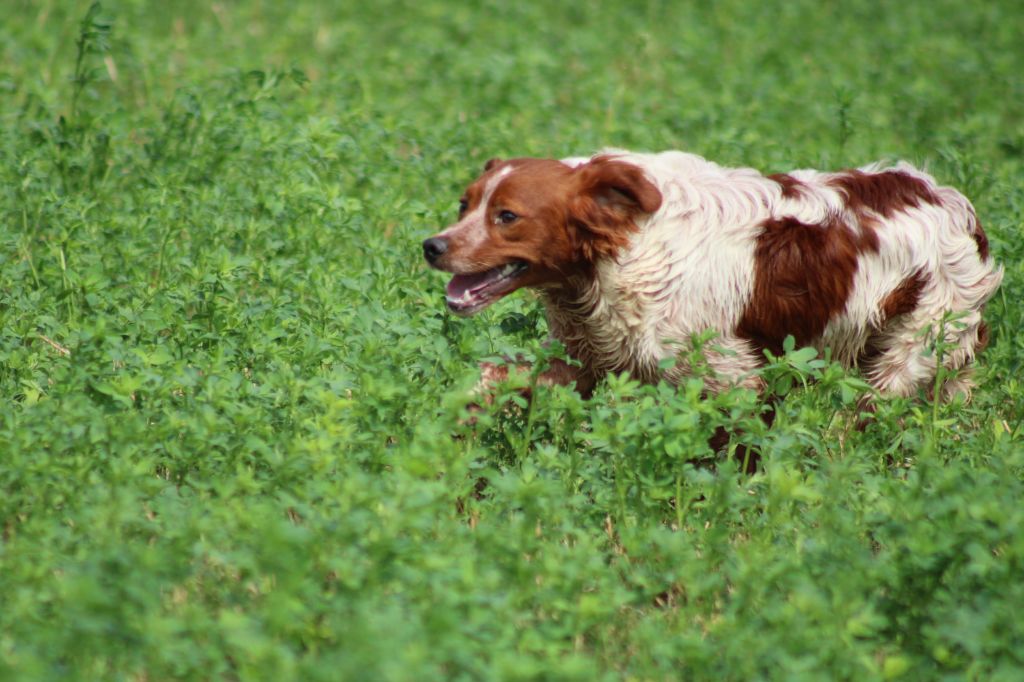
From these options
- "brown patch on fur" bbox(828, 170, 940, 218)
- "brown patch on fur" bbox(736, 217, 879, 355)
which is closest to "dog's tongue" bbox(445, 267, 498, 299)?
"brown patch on fur" bbox(736, 217, 879, 355)

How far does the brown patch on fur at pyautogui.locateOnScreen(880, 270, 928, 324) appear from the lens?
205 inches

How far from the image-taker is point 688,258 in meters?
5.00

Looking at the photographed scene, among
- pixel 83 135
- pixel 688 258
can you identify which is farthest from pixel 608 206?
pixel 83 135

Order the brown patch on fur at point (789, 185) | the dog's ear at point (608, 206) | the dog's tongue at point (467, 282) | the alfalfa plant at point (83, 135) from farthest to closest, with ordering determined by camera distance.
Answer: the alfalfa plant at point (83, 135)
the brown patch on fur at point (789, 185)
the dog's tongue at point (467, 282)
the dog's ear at point (608, 206)

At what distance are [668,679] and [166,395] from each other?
193cm

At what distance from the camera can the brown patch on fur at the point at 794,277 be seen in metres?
5.03

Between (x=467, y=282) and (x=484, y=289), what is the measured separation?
102mm

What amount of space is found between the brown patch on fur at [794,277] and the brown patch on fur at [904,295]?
22 centimetres

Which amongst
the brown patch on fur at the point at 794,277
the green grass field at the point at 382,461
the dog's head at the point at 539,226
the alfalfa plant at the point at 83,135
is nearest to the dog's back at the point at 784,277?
the brown patch on fur at the point at 794,277

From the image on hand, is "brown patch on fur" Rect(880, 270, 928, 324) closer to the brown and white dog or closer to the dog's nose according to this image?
the brown and white dog

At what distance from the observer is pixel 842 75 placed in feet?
34.5

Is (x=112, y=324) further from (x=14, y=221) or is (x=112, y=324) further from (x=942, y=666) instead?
(x=942, y=666)

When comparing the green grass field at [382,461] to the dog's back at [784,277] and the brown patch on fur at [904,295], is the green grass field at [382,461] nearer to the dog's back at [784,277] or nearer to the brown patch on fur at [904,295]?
the dog's back at [784,277]

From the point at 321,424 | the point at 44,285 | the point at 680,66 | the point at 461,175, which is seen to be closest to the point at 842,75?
the point at 680,66
